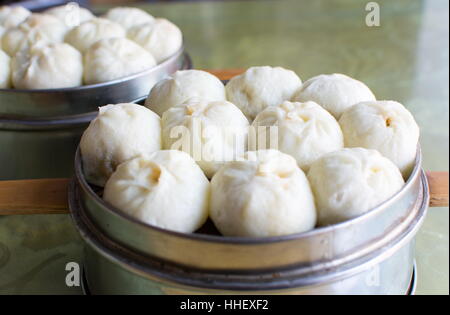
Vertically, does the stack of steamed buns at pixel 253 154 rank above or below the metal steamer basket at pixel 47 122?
above

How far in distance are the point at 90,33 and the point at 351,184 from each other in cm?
157

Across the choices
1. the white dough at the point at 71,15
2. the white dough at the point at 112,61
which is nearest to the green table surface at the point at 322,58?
the white dough at the point at 112,61

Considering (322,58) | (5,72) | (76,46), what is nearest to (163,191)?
(5,72)

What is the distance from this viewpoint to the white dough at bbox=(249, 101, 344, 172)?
1.42 meters

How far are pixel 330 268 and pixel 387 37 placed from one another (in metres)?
2.52

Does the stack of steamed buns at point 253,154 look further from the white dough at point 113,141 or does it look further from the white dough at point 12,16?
the white dough at point 12,16

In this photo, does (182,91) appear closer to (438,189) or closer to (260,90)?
(260,90)

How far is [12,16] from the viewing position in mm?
2666

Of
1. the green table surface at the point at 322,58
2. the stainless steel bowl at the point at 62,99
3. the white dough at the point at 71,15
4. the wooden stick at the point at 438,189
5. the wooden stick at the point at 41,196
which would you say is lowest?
the green table surface at the point at 322,58

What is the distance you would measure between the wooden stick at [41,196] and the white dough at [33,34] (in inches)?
35.7

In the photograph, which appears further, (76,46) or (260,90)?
(76,46)

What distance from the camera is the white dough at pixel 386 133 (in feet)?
4.71

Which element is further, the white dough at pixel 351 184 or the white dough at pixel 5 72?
the white dough at pixel 5 72

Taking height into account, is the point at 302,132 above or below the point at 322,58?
above
